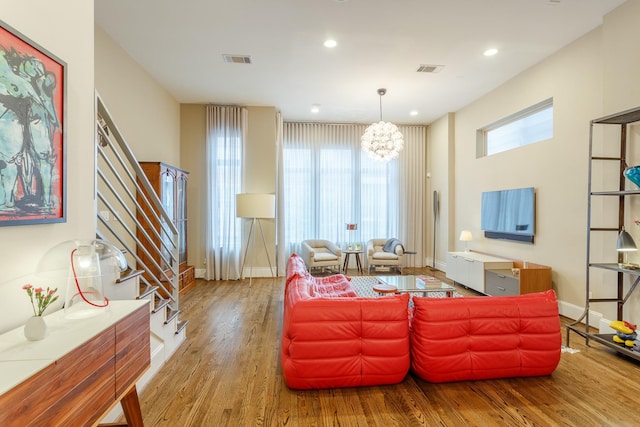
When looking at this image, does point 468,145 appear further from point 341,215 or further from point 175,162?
point 175,162

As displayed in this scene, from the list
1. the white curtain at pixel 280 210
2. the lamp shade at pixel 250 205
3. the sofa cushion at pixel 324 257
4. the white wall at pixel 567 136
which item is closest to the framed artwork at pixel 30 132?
the lamp shade at pixel 250 205

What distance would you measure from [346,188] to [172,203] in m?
3.66

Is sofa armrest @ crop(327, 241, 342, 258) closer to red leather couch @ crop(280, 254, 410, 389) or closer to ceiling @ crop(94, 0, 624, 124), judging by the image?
ceiling @ crop(94, 0, 624, 124)

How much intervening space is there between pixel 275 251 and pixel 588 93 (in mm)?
5240

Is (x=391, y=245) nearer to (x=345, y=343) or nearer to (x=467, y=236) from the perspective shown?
(x=467, y=236)

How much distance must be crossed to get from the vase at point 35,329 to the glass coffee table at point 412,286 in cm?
322

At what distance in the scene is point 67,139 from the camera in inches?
64.4

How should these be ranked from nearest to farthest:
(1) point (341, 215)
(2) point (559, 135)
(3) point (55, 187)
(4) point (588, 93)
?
1. (3) point (55, 187)
2. (4) point (588, 93)
3. (2) point (559, 135)
4. (1) point (341, 215)

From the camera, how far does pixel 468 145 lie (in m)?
5.88

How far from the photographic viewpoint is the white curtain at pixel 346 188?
22.3 ft

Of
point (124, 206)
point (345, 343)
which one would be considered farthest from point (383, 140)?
point (124, 206)

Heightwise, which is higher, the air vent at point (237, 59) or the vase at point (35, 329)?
the air vent at point (237, 59)

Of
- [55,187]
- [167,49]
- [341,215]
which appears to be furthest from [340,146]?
[55,187]

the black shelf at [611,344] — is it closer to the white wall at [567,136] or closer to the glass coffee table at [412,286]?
the white wall at [567,136]
